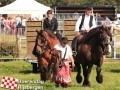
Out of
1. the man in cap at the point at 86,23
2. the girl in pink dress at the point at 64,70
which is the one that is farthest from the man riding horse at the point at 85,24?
the girl in pink dress at the point at 64,70

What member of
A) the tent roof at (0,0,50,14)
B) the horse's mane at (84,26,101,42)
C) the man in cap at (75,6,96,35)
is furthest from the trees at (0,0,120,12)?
the horse's mane at (84,26,101,42)

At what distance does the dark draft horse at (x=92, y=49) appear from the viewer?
15.3 metres

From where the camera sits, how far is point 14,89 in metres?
11.1

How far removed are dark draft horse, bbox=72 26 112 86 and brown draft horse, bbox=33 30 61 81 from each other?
128 cm

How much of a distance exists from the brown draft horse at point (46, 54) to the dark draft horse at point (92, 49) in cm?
128

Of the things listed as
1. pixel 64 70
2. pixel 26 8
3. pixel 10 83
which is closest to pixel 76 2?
pixel 26 8

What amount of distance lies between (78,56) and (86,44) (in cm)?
53

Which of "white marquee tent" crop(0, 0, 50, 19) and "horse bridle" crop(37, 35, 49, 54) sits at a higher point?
"horse bridle" crop(37, 35, 49, 54)

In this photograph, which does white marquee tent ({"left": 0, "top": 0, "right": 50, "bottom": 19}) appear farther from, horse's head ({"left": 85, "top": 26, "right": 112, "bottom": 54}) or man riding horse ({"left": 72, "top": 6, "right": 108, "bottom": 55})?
horse's head ({"left": 85, "top": 26, "right": 112, "bottom": 54})

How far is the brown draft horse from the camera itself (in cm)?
1481

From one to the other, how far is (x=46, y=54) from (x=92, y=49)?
1664 mm

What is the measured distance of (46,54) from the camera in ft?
49.2

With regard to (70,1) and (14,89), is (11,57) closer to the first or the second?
(14,89)

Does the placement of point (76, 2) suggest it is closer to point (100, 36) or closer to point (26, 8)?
point (26, 8)
